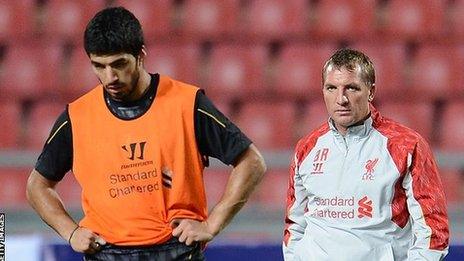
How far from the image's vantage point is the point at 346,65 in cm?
313

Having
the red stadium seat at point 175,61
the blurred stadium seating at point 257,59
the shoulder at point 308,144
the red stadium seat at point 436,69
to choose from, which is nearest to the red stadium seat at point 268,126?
the blurred stadium seating at point 257,59

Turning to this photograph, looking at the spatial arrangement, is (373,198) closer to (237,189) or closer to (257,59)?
(237,189)

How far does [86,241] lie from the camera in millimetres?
3352

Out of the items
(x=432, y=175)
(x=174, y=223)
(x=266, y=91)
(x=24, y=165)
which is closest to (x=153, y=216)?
(x=174, y=223)

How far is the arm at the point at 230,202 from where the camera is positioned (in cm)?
331

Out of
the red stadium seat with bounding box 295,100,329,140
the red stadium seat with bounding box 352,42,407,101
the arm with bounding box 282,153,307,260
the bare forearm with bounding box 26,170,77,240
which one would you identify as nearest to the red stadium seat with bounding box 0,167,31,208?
the red stadium seat with bounding box 295,100,329,140

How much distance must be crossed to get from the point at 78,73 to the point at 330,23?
151 cm

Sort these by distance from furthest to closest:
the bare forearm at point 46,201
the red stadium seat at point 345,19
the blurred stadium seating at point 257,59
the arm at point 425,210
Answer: the red stadium seat at point 345,19 → the blurred stadium seating at point 257,59 → the bare forearm at point 46,201 → the arm at point 425,210

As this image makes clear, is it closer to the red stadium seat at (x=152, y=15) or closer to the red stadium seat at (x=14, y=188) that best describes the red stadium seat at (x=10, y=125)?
the red stadium seat at (x=14, y=188)

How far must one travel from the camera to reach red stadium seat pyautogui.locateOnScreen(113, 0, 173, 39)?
6.91 m

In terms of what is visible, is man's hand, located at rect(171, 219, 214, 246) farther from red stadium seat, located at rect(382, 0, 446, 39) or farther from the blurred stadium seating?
red stadium seat, located at rect(382, 0, 446, 39)

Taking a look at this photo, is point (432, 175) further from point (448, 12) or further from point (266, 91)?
point (448, 12)

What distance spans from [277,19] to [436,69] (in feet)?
3.19

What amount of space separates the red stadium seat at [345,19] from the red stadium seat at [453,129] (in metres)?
0.72
